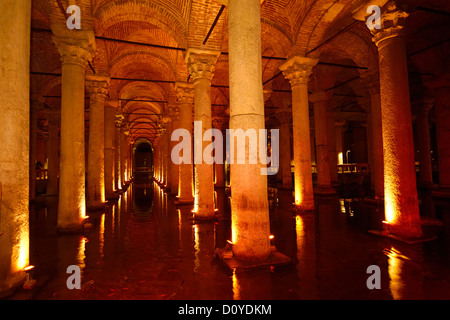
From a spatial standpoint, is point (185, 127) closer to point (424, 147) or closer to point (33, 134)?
point (33, 134)

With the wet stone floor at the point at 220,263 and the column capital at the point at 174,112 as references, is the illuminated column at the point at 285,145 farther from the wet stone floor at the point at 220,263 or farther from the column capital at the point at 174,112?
the wet stone floor at the point at 220,263

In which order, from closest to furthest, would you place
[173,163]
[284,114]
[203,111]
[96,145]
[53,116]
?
[203,111] → [96,145] → [173,163] → [53,116] → [284,114]

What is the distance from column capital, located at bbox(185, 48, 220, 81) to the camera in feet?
25.6

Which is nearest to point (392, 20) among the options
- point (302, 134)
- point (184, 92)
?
point (302, 134)

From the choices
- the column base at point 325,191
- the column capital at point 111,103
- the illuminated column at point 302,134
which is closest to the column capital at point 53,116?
the column capital at point 111,103

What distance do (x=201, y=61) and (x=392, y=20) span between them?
16.2 ft

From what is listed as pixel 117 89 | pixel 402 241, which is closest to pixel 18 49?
pixel 402 241

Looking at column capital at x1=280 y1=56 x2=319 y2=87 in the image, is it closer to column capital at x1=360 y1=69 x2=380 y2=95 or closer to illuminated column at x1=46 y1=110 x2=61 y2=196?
column capital at x1=360 y1=69 x2=380 y2=95

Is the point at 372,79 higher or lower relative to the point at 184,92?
higher

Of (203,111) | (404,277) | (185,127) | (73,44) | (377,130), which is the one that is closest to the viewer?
(404,277)

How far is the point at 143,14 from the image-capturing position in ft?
28.6

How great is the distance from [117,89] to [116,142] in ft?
16.0
